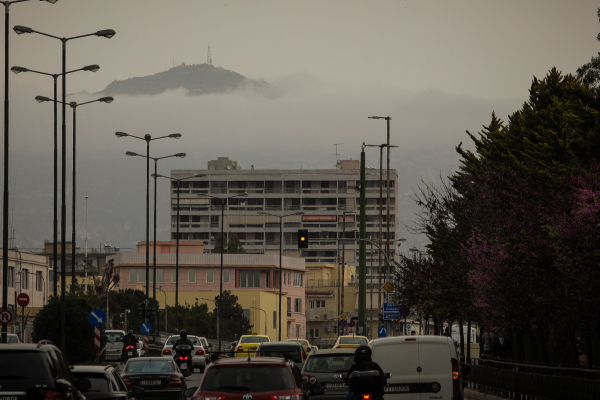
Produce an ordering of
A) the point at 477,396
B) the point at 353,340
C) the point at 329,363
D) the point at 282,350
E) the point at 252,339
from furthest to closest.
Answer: the point at 252,339, the point at 353,340, the point at 477,396, the point at 282,350, the point at 329,363

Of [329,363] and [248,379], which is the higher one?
Result: [248,379]

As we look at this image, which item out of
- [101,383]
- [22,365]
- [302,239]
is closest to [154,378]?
[101,383]

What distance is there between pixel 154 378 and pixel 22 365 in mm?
12541

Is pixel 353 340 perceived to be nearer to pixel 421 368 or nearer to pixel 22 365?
pixel 421 368

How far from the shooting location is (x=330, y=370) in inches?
881

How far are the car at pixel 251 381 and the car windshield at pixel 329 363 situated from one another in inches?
337

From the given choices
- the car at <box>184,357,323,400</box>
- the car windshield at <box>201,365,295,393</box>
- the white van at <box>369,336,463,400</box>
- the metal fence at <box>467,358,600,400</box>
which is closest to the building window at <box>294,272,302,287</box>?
the metal fence at <box>467,358,600,400</box>

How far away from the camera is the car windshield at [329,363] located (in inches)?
885

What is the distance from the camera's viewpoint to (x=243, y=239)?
166500 millimetres

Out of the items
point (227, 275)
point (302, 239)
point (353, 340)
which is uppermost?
point (302, 239)

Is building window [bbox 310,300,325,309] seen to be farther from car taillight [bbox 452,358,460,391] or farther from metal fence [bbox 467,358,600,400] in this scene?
car taillight [bbox 452,358,460,391]

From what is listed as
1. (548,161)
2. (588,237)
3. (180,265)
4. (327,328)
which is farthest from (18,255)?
(588,237)

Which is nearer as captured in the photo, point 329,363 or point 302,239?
point 329,363

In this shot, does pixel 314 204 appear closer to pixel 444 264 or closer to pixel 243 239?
pixel 243 239
